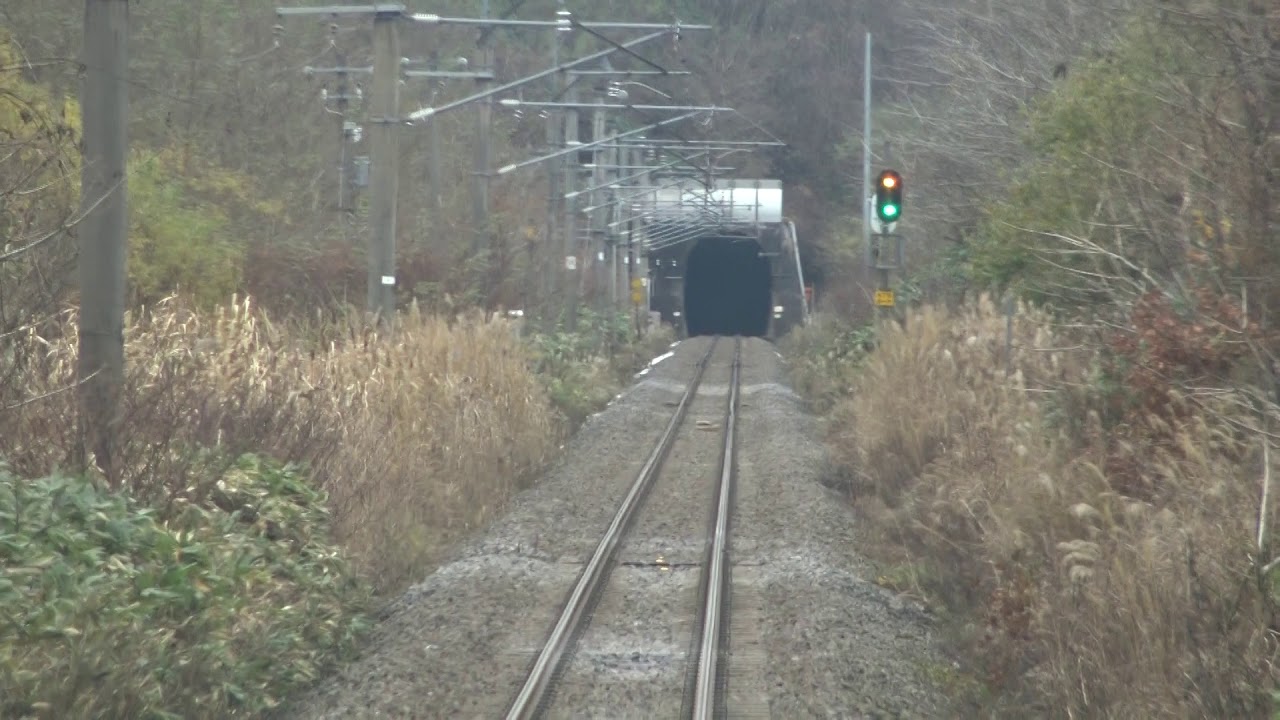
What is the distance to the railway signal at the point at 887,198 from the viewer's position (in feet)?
73.3

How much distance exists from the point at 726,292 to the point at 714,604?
265ft

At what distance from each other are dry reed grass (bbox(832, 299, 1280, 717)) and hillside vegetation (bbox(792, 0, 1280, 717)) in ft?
0.06

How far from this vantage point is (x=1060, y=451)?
11.7 metres

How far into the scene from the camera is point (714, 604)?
1248 centimetres

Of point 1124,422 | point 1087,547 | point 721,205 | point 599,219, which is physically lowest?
point 1087,547

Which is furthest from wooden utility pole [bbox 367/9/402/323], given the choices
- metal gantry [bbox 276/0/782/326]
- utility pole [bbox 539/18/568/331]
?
utility pole [bbox 539/18/568/331]

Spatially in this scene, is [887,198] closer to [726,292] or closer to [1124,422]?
[1124,422]

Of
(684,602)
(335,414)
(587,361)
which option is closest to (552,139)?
(587,361)

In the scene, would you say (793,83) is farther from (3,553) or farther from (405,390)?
(3,553)

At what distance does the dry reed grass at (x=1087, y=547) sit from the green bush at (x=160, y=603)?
13.7 ft

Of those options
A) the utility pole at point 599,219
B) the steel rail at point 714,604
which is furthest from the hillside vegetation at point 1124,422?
the utility pole at point 599,219

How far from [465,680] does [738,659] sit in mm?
1834

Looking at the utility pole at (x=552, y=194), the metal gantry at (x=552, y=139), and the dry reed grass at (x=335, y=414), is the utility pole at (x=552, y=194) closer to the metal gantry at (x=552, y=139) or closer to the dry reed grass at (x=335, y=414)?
the metal gantry at (x=552, y=139)

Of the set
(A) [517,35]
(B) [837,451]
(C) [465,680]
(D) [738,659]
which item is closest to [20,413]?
(C) [465,680]
